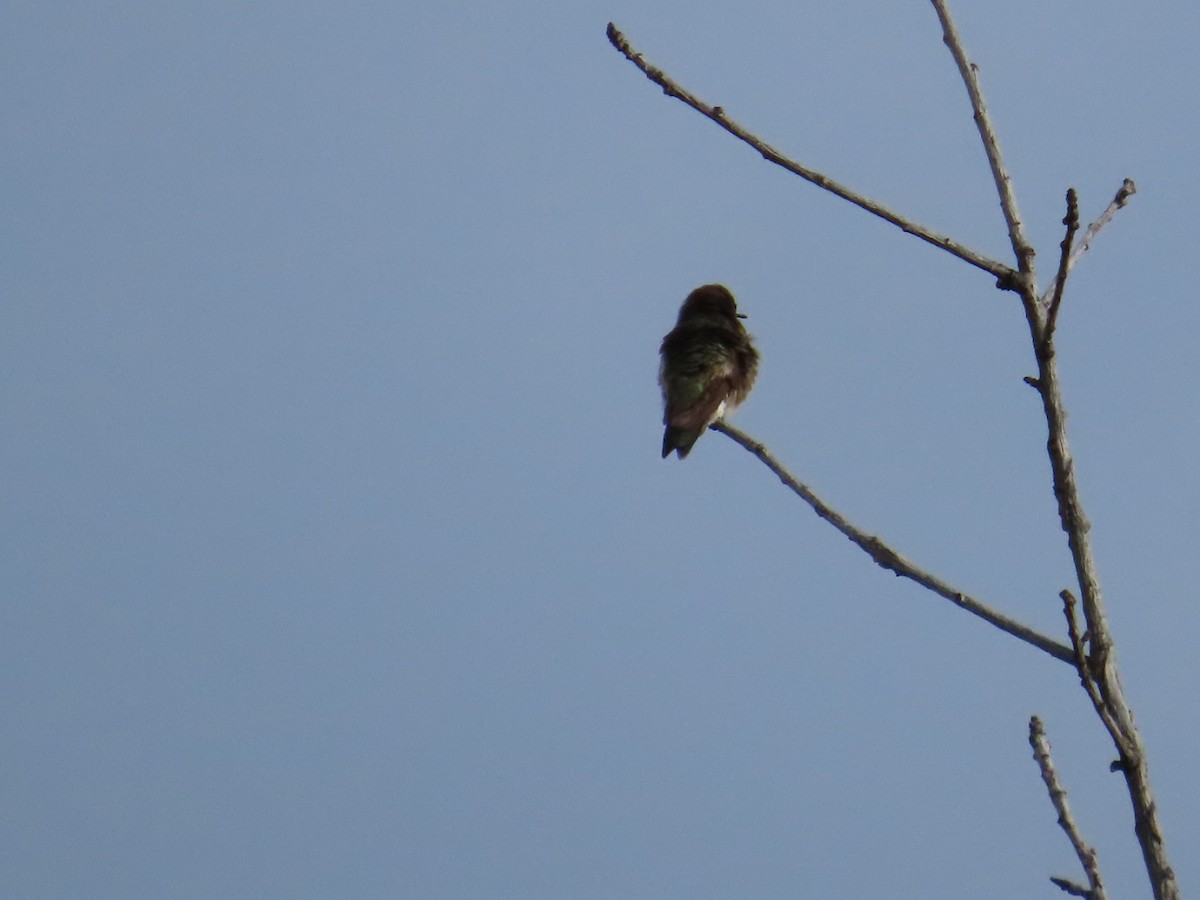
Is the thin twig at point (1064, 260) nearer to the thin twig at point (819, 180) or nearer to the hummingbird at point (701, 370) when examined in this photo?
the thin twig at point (819, 180)

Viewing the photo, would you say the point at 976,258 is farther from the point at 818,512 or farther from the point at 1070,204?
the point at 818,512

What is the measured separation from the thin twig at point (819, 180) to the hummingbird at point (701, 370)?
7040 mm

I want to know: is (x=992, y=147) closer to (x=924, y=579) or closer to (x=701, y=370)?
(x=924, y=579)

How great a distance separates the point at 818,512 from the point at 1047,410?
0.77 meters

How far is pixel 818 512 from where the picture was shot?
12.5ft

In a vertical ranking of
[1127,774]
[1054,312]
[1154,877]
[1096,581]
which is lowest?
[1154,877]

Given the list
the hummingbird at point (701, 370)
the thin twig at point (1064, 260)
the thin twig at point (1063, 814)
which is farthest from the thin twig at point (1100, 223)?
the hummingbird at point (701, 370)

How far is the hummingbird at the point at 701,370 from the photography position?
11.2 meters

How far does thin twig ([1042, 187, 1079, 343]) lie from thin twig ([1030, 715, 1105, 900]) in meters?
0.84

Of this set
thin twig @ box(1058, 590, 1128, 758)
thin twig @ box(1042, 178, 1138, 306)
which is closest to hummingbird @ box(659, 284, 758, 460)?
thin twig @ box(1042, 178, 1138, 306)

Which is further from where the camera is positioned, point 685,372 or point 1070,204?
point 685,372

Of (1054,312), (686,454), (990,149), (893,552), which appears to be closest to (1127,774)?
(893,552)

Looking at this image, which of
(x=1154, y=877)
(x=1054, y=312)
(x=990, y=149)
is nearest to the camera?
(x=1154, y=877)

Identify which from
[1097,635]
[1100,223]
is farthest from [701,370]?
[1097,635]
